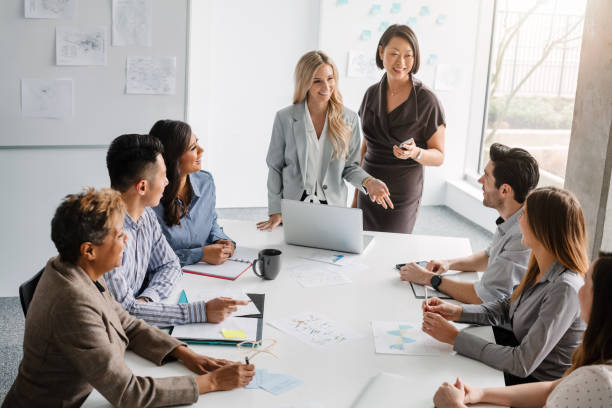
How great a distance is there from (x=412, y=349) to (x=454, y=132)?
4861 millimetres

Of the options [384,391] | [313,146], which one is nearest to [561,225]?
[384,391]

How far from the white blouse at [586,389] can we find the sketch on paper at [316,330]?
2.28 ft

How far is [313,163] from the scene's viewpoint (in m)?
3.38

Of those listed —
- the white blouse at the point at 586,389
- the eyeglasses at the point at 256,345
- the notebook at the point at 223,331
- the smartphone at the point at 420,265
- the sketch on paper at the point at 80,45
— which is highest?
the sketch on paper at the point at 80,45

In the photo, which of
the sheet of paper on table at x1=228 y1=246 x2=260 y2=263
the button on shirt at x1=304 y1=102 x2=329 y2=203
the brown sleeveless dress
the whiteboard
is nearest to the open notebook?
the sheet of paper on table at x1=228 y1=246 x2=260 y2=263

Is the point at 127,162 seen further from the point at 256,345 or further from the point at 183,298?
the point at 256,345

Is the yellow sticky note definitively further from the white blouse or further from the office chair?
the white blouse

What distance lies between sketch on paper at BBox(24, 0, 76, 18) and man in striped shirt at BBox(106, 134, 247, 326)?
170 cm

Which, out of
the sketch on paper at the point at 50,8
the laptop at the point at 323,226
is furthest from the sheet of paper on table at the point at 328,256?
the sketch on paper at the point at 50,8

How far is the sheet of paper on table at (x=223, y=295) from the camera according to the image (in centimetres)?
228

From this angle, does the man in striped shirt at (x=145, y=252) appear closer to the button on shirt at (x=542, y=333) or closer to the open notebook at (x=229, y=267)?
the open notebook at (x=229, y=267)

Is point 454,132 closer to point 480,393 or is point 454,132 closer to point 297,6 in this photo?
point 297,6

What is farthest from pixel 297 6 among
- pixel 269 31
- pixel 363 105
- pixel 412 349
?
pixel 412 349

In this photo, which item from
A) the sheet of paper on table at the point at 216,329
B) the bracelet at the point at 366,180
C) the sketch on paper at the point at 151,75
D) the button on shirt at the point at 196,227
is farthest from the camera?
the sketch on paper at the point at 151,75
